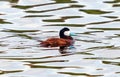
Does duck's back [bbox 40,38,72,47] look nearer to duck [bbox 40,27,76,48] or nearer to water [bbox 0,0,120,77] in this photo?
duck [bbox 40,27,76,48]

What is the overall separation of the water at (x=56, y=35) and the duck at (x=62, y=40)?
0.91 ft

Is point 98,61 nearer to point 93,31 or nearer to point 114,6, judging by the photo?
point 93,31

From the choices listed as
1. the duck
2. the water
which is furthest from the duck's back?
the water

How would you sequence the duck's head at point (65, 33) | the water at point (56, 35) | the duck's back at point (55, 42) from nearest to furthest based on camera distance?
1. the water at point (56, 35)
2. the duck's back at point (55, 42)
3. the duck's head at point (65, 33)

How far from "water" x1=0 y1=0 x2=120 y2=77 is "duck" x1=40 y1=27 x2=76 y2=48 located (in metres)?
0.28

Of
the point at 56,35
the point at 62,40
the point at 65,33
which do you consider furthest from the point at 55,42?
the point at 56,35

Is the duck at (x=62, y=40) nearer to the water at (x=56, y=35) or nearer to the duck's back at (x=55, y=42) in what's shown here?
the duck's back at (x=55, y=42)

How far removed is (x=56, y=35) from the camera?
22188 mm

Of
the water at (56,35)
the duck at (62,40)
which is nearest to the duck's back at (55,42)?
the duck at (62,40)

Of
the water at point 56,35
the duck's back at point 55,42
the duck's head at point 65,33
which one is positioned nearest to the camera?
the water at point 56,35

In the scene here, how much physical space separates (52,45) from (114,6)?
22.2ft

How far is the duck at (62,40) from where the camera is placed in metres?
20.0

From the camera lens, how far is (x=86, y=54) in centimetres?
1870

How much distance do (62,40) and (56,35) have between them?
4.59ft
